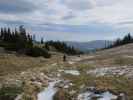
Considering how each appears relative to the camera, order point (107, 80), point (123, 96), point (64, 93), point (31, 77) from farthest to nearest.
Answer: point (31, 77)
point (107, 80)
point (64, 93)
point (123, 96)

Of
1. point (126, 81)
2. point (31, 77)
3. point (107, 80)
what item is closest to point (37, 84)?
point (31, 77)

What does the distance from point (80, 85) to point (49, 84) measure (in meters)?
3.70

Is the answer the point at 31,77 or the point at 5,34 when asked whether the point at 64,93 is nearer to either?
the point at 31,77

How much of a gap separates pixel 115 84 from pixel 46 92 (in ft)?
17.7

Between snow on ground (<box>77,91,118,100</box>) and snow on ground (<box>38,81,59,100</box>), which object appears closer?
snow on ground (<box>77,91,118,100</box>)

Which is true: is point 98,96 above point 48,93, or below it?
above

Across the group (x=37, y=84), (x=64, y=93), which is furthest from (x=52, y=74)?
(x=64, y=93)

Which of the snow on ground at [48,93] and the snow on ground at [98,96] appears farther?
the snow on ground at [48,93]

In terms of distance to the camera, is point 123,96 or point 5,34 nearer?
point 123,96

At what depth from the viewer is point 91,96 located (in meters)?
19.7

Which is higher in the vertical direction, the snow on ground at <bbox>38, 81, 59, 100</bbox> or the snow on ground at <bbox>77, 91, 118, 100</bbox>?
the snow on ground at <bbox>77, 91, 118, 100</bbox>

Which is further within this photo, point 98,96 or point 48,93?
point 48,93

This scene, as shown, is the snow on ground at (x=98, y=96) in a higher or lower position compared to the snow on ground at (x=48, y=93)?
higher

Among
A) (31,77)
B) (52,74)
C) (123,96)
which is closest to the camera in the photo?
(123,96)
